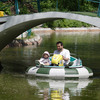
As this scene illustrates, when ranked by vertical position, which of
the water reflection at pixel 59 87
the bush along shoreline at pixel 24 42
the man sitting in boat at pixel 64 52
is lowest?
the bush along shoreline at pixel 24 42

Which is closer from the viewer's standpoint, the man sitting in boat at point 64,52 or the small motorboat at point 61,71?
the small motorboat at point 61,71

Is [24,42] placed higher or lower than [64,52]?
lower

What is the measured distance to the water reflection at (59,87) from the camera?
35.1ft

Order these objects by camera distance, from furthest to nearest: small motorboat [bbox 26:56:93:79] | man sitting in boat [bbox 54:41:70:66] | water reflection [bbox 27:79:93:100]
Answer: man sitting in boat [bbox 54:41:70:66] → small motorboat [bbox 26:56:93:79] → water reflection [bbox 27:79:93:100]

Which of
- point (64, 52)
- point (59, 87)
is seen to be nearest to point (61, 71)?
point (64, 52)

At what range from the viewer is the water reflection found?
10.7 m

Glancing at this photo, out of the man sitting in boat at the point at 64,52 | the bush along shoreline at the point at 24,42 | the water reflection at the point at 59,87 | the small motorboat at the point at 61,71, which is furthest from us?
the bush along shoreline at the point at 24,42

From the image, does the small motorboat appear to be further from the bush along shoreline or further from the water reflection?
the bush along shoreline

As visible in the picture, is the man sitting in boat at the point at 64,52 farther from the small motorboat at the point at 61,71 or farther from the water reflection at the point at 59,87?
the water reflection at the point at 59,87

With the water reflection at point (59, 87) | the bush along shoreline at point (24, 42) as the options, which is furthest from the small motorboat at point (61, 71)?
the bush along shoreline at point (24, 42)

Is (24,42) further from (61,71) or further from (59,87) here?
(59,87)

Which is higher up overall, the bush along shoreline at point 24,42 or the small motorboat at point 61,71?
the small motorboat at point 61,71

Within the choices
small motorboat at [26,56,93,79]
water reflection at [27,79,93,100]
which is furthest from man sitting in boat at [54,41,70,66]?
water reflection at [27,79,93,100]

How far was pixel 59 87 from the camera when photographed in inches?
472
